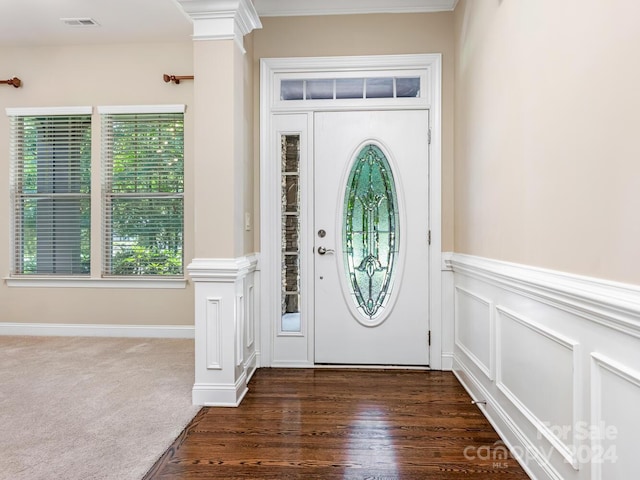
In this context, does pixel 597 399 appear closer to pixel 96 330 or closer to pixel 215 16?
pixel 215 16

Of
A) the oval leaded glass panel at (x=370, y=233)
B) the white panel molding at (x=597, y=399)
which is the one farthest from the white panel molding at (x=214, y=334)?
the white panel molding at (x=597, y=399)

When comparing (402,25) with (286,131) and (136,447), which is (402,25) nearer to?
(286,131)

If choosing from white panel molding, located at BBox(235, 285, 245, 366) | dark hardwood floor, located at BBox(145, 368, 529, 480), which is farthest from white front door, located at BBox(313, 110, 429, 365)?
white panel molding, located at BBox(235, 285, 245, 366)

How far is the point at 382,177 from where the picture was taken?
3.39 meters

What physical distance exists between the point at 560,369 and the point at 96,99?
4.53 metres

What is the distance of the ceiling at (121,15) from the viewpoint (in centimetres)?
327

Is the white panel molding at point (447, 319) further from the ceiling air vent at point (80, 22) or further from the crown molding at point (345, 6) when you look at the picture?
the ceiling air vent at point (80, 22)

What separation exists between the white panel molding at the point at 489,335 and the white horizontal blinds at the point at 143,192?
2.67m

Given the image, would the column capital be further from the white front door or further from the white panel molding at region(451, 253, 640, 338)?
the white panel molding at region(451, 253, 640, 338)

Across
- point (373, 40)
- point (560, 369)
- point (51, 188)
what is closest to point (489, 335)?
point (560, 369)

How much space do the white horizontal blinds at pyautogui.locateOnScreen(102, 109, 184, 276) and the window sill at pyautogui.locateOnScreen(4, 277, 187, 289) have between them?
9 cm

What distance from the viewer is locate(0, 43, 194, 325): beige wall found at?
4180 millimetres

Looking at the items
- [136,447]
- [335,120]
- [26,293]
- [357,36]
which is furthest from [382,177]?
[26,293]

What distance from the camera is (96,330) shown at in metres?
4.30
